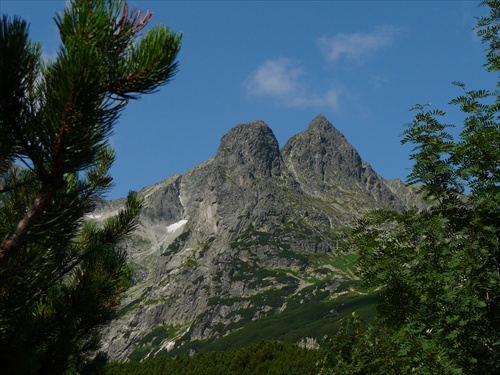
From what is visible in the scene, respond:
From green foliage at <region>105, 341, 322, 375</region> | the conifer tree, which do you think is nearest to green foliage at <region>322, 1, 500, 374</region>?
the conifer tree

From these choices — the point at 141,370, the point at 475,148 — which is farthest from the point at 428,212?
the point at 141,370

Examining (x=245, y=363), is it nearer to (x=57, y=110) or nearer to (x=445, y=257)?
(x=445, y=257)

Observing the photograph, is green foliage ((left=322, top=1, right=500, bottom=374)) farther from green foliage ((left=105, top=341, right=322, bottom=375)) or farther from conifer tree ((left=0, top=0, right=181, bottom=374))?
green foliage ((left=105, top=341, right=322, bottom=375))

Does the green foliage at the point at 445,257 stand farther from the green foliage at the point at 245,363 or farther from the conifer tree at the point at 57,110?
the green foliage at the point at 245,363

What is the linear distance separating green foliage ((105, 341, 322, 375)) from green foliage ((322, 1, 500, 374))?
5262 centimetres

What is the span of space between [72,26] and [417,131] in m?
7.22

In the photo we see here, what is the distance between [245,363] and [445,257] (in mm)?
64932

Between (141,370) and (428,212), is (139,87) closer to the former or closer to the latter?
(428,212)

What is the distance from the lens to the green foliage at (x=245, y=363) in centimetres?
6047

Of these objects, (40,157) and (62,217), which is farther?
(62,217)

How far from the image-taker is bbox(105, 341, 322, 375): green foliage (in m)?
60.5

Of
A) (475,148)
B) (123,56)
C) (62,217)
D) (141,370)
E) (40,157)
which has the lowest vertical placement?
(141,370)

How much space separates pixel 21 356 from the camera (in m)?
6.07

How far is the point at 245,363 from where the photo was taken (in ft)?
222
